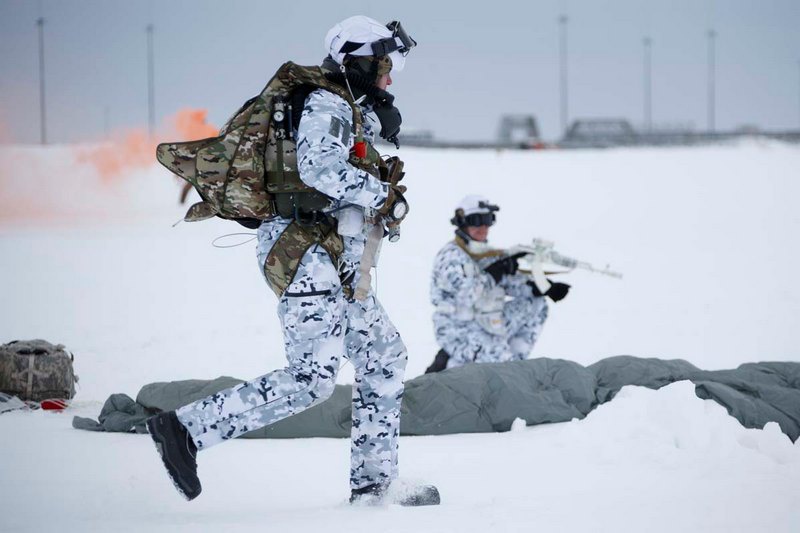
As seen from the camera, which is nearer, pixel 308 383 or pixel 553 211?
pixel 308 383

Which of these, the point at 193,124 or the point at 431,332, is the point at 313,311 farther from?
the point at 193,124

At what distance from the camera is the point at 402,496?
14.3ft

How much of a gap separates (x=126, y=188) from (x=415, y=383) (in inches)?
876

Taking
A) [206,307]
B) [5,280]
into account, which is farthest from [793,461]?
[5,280]

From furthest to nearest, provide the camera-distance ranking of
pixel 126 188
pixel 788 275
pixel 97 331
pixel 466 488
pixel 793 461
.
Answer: pixel 126 188 < pixel 788 275 < pixel 97 331 < pixel 793 461 < pixel 466 488

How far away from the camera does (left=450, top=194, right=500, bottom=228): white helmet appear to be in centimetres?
904

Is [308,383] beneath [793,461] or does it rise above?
above

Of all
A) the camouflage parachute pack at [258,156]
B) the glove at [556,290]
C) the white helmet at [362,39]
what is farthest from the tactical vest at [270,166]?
the glove at [556,290]

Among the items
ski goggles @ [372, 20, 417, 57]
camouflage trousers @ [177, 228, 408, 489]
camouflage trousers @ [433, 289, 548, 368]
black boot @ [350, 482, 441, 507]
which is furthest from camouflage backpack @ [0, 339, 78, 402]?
ski goggles @ [372, 20, 417, 57]

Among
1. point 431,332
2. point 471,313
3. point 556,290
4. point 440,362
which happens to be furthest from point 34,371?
point 431,332

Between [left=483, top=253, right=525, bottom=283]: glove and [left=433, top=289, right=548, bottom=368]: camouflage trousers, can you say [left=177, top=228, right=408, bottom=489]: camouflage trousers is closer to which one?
[left=433, top=289, right=548, bottom=368]: camouflage trousers

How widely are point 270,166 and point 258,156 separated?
60 mm

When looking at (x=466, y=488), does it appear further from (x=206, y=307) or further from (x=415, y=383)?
(x=206, y=307)

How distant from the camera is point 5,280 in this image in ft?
52.6
